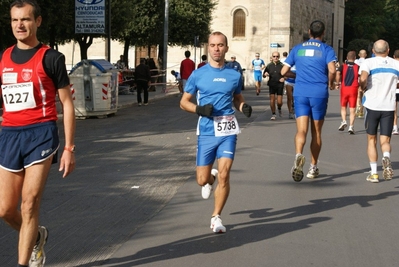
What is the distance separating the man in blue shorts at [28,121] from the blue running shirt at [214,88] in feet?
6.59

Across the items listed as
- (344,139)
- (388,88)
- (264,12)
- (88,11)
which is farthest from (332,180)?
(264,12)

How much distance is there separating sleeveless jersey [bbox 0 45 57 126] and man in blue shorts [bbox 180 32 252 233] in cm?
198

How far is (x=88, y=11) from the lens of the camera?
25438mm

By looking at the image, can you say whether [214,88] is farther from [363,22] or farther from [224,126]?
[363,22]

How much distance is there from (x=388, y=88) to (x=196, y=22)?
40516 millimetres

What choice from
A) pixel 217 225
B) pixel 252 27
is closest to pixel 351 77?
pixel 217 225

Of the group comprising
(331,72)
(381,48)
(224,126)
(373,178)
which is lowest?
(373,178)

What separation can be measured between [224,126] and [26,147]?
7.54 feet

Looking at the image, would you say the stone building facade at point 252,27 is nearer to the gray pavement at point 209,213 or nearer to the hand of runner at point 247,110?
the gray pavement at point 209,213

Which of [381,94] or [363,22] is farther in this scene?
[363,22]

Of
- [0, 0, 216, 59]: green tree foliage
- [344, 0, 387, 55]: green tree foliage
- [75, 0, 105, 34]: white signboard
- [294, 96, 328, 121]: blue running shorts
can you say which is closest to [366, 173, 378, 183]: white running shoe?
[294, 96, 328, 121]: blue running shorts

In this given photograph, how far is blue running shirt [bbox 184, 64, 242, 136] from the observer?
7.20 m

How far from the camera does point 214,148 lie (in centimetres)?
721

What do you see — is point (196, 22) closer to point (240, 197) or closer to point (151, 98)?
point (151, 98)
